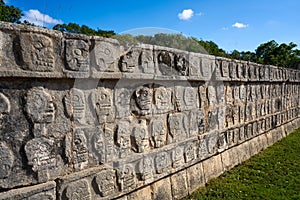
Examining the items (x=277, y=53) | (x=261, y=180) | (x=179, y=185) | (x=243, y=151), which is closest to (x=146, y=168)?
(x=179, y=185)

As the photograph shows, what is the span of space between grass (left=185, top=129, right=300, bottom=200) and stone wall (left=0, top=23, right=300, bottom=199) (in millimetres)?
183

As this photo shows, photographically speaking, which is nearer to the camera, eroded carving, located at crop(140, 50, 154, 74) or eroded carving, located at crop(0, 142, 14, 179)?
eroded carving, located at crop(0, 142, 14, 179)

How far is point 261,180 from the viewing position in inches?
152

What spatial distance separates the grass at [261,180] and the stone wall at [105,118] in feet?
0.60

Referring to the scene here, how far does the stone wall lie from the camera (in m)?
1.82

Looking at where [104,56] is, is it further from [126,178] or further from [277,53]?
[277,53]

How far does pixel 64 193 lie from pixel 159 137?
1.20 meters

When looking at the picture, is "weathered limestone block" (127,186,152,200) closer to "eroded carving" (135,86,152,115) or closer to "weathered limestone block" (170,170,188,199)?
"weathered limestone block" (170,170,188,199)

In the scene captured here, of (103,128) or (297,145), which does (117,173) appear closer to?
(103,128)

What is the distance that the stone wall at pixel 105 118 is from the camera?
1819 millimetres

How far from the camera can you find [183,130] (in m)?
3.29

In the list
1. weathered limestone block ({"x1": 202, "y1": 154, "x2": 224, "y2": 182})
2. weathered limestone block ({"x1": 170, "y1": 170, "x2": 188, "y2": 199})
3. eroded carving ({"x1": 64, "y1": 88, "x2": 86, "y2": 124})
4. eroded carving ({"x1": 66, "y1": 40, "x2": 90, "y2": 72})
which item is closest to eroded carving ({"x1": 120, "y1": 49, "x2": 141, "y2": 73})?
eroded carving ({"x1": 66, "y1": 40, "x2": 90, "y2": 72})

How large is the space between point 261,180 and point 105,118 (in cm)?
264

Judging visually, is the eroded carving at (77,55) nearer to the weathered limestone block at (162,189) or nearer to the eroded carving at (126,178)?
the eroded carving at (126,178)
